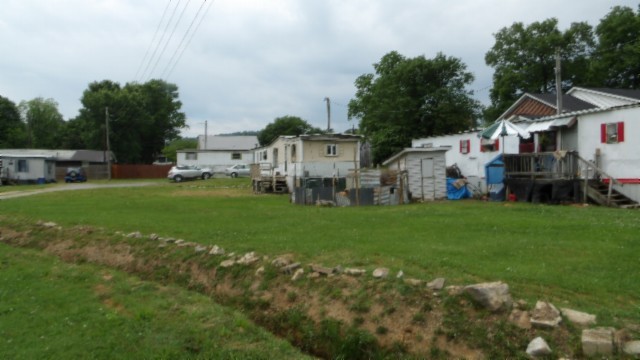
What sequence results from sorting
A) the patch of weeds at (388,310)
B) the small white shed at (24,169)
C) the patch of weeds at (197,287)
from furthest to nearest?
the small white shed at (24,169) < the patch of weeds at (197,287) < the patch of weeds at (388,310)

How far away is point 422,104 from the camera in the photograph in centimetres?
4253

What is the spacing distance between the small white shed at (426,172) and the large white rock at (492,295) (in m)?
17.4

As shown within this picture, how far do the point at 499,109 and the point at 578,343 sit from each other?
43737mm

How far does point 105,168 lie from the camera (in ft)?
184

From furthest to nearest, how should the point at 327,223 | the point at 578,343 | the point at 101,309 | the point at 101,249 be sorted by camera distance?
the point at 327,223 < the point at 101,249 < the point at 101,309 < the point at 578,343

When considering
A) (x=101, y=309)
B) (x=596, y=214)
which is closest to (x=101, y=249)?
(x=101, y=309)

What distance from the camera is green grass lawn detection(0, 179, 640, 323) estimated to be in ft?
23.0

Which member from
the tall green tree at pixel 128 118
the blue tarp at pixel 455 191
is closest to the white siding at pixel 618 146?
the blue tarp at pixel 455 191

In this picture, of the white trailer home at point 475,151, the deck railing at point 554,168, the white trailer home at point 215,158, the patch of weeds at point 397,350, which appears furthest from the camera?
the white trailer home at point 215,158

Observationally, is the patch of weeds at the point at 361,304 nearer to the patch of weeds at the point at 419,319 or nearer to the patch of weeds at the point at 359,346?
the patch of weeds at the point at 359,346

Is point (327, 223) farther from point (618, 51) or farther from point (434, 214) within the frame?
point (618, 51)

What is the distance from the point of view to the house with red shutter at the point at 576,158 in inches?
752

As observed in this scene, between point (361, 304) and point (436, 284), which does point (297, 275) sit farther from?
point (436, 284)

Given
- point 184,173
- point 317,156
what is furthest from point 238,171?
point 317,156
